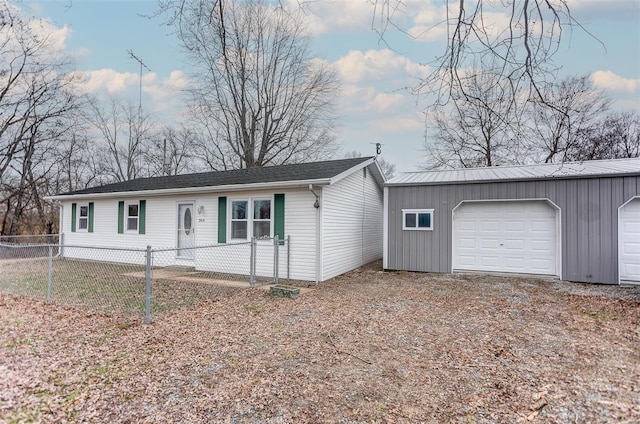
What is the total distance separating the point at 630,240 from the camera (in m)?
8.21

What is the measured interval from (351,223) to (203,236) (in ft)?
14.8

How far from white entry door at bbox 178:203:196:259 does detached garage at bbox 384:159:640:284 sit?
6072mm

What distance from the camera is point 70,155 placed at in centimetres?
2188

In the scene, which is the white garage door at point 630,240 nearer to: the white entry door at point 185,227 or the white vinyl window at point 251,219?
the white vinyl window at point 251,219

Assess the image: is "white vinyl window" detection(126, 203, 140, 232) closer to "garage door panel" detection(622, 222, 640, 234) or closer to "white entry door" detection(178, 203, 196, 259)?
"white entry door" detection(178, 203, 196, 259)

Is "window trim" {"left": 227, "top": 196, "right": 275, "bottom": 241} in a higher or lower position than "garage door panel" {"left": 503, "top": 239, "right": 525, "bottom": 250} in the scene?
higher

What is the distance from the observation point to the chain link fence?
20.8ft

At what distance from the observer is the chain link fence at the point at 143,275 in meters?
6.33

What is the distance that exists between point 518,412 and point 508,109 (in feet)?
8.46

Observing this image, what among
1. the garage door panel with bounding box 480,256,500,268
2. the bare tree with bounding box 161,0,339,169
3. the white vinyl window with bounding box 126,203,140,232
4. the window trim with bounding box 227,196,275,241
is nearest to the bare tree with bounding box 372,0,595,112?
the window trim with bounding box 227,196,275,241

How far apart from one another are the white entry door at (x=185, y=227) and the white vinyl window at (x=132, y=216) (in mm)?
2083

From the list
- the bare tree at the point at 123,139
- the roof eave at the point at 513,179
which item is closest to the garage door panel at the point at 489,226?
the roof eave at the point at 513,179

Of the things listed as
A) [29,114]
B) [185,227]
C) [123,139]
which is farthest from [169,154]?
[185,227]

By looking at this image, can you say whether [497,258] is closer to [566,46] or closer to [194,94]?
[566,46]
